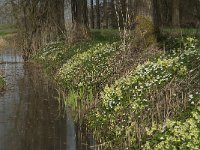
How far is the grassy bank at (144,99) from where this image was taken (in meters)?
7.02

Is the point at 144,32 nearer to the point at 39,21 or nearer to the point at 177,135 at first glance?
Result: the point at 177,135

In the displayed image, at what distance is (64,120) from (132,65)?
7.24 feet

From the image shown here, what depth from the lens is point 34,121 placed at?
11.4m

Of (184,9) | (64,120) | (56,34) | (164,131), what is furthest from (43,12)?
(164,131)

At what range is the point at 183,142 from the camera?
6637mm

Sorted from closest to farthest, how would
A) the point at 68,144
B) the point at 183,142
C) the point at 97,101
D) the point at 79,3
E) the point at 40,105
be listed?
the point at 183,142
the point at 68,144
the point at 97,101
the point at 40,105
the point at 79,3

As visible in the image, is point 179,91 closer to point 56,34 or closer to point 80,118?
point 80,118

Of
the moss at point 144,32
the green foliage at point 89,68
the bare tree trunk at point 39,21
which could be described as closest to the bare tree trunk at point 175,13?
the bare tree trunk at point 39,21

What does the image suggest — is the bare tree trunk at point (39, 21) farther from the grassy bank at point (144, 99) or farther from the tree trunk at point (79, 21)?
the grassy bank at point (144, 99)

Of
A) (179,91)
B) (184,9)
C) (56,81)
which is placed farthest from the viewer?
(184,9)

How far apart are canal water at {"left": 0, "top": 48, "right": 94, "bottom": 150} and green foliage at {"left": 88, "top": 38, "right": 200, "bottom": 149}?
25.5 inches

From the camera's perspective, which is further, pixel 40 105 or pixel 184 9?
pixel 184 9

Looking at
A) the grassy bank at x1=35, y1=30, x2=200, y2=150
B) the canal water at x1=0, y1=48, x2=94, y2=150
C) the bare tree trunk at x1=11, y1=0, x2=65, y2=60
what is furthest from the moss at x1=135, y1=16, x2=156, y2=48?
the bare tree trunk at x1=11, y1=0, x2=65, y2=60

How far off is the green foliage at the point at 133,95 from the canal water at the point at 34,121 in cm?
65
